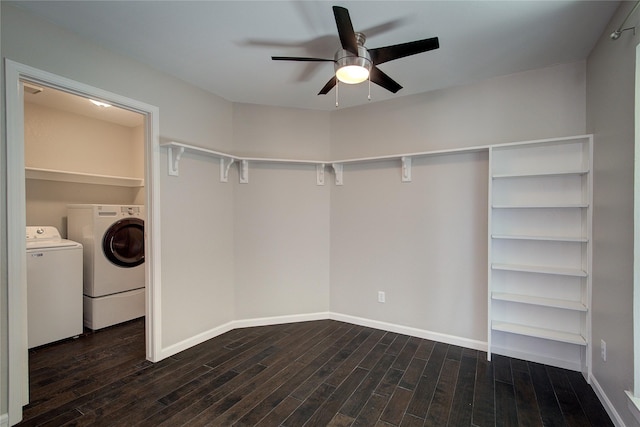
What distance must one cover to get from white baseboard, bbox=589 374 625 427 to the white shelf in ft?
16.6

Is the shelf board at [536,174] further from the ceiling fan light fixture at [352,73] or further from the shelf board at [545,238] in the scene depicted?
the ceiling fan light fixture at [352,73]

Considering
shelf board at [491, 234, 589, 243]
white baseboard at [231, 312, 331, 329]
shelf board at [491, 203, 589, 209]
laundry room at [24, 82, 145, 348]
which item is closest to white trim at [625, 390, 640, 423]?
shelf board at [491, 234, 589, 243]

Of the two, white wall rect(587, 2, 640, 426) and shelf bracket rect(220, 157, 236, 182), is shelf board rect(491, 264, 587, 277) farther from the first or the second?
shelf bracket rect(220, 157, 236, 182)

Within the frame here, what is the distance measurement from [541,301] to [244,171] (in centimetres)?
300

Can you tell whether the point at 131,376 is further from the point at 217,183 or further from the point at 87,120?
the point at 87,120

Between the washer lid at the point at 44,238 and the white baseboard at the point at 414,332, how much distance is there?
9.77ft

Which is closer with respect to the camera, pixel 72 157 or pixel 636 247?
pixel 636 247

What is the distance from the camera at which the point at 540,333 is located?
231 centimetres

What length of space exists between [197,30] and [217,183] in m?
1.46

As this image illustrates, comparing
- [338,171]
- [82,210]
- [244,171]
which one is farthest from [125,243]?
[338,171]

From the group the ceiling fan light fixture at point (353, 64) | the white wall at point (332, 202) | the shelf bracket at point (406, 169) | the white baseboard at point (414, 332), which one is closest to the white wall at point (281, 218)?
the white wall at point (332, 202)

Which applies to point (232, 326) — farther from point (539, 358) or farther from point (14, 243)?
point (539, 358)

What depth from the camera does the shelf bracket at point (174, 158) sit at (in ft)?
8.42

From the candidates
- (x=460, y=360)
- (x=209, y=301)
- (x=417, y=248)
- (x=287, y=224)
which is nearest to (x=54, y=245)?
(x=209, y=301)
